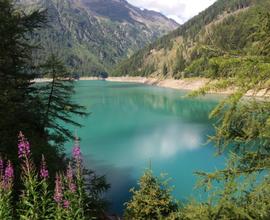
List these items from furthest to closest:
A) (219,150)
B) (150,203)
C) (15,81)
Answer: (15,81)
(150,203)
(219,150)

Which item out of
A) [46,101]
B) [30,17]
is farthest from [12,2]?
[46,101]

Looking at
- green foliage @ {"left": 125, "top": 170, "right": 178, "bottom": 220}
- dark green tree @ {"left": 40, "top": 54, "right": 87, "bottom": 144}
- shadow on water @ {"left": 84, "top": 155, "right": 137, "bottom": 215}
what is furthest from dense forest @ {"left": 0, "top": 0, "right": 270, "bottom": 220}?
shadow on water @ {"left": 84, "top": 155, "right": 137, "bottom": 215}

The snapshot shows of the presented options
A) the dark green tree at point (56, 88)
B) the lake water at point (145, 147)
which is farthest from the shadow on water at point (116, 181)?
the dark green tree at point (56, 88)

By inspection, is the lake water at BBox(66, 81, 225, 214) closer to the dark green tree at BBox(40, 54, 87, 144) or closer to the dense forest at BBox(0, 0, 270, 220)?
the dense forest at BBox(0, 0, 270, 220)

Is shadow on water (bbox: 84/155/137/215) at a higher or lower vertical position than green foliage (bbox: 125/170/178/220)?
lower

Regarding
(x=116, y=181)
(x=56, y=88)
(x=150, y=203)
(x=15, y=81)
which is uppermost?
(x=15, y=81)

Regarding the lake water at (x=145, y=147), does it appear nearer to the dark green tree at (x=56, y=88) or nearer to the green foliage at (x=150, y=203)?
the green foliage at (x=150, y=203)

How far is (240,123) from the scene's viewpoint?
6641 mm

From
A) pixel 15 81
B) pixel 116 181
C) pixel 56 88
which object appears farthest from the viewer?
pixel 116 181

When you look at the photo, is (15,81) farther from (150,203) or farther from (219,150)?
(219,150)

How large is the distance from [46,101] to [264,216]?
1754cm

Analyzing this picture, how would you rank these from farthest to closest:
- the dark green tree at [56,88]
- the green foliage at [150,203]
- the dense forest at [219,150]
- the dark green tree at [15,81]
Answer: the dark green tree at [56,88]
the green foliage at [150,203]
the dark green tree at [15,81]
the dense forest at [219,150]

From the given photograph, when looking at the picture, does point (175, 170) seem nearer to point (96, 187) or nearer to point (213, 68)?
point (96, 187)

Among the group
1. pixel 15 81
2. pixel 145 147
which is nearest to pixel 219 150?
pixel 15 81
